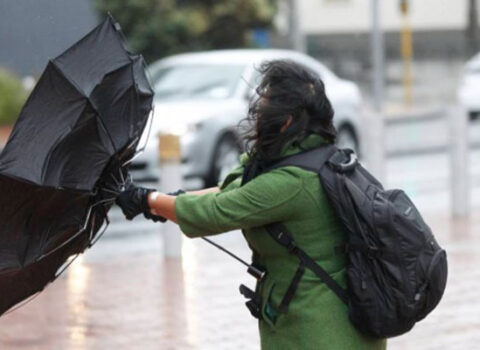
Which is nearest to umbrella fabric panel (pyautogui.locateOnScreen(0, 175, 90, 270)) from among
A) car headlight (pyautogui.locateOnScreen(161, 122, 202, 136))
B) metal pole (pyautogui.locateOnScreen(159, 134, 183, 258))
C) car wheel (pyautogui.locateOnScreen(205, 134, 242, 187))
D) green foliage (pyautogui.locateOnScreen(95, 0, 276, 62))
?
metal pole (pyautogui.locateOnScreen(159, 134, 183, 258))

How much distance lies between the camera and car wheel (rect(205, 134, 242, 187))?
53.9 ft

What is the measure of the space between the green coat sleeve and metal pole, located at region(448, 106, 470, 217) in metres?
9.38

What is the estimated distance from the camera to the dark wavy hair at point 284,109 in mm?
4117

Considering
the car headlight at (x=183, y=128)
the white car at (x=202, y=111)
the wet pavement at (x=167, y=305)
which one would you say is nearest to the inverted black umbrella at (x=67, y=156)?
the wet pavement at (x=167, y=305)

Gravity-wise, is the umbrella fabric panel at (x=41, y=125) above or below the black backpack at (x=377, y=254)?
above

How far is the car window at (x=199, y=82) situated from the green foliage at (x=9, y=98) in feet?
23.2

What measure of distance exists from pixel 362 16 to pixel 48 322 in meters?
40.6

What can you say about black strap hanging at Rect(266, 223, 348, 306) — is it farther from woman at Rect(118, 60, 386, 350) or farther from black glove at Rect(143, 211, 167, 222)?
black glove at Rect(143, 211, 167, 222)

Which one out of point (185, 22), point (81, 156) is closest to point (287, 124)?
point (81, 156)

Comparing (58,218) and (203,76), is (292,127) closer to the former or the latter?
(58,218)

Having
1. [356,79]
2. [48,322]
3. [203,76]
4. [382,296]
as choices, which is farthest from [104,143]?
[356,79]

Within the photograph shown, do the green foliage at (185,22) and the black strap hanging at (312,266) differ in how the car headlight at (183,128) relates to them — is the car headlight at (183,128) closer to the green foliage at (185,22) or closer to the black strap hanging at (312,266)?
the black strap hanging at (312,266)

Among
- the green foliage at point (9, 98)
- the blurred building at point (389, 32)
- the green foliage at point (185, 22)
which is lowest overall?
the blurred building at point (389, 32)

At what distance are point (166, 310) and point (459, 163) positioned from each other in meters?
5.66
